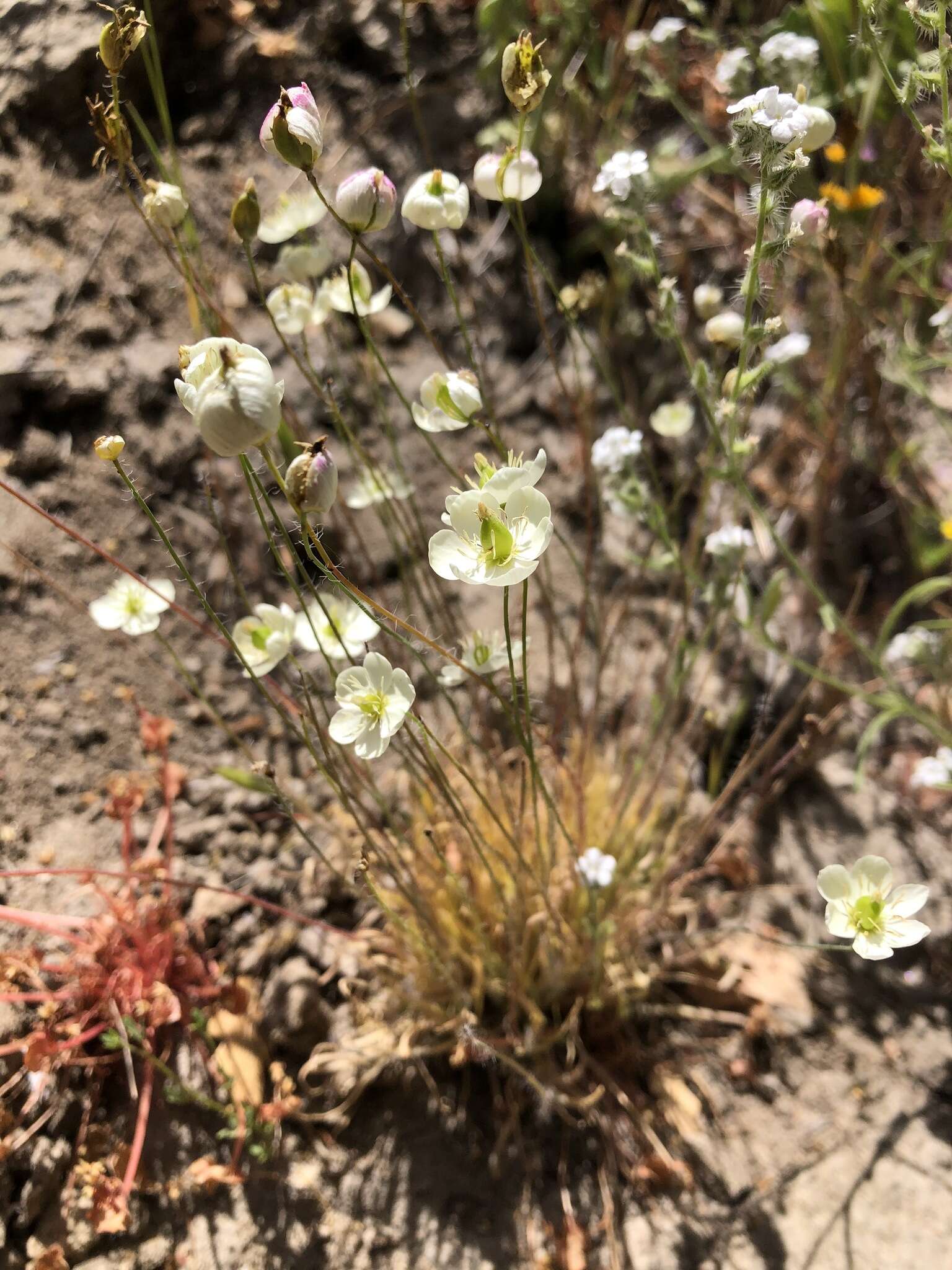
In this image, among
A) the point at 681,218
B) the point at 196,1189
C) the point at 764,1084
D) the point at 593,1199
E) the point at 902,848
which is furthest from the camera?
the point at 681,218

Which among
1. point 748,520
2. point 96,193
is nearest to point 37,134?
point 96,193

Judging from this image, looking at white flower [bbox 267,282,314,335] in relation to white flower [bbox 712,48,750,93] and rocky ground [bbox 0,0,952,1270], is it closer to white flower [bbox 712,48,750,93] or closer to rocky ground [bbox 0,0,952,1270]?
rocky ground [bbox 0,0,952,1270]

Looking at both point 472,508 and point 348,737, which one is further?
point 348,737

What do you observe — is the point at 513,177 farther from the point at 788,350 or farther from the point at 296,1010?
the point at 296,1010

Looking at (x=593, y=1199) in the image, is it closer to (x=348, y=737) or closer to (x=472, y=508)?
(x=348, y=737)

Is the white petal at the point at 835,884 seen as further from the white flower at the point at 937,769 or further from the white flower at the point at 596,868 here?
the white flower at the point at 937,769

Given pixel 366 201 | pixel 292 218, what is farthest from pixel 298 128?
pixel 292 218

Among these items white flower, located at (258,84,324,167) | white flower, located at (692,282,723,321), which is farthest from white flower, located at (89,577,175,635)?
white flower, located at (692,282,723,321)
